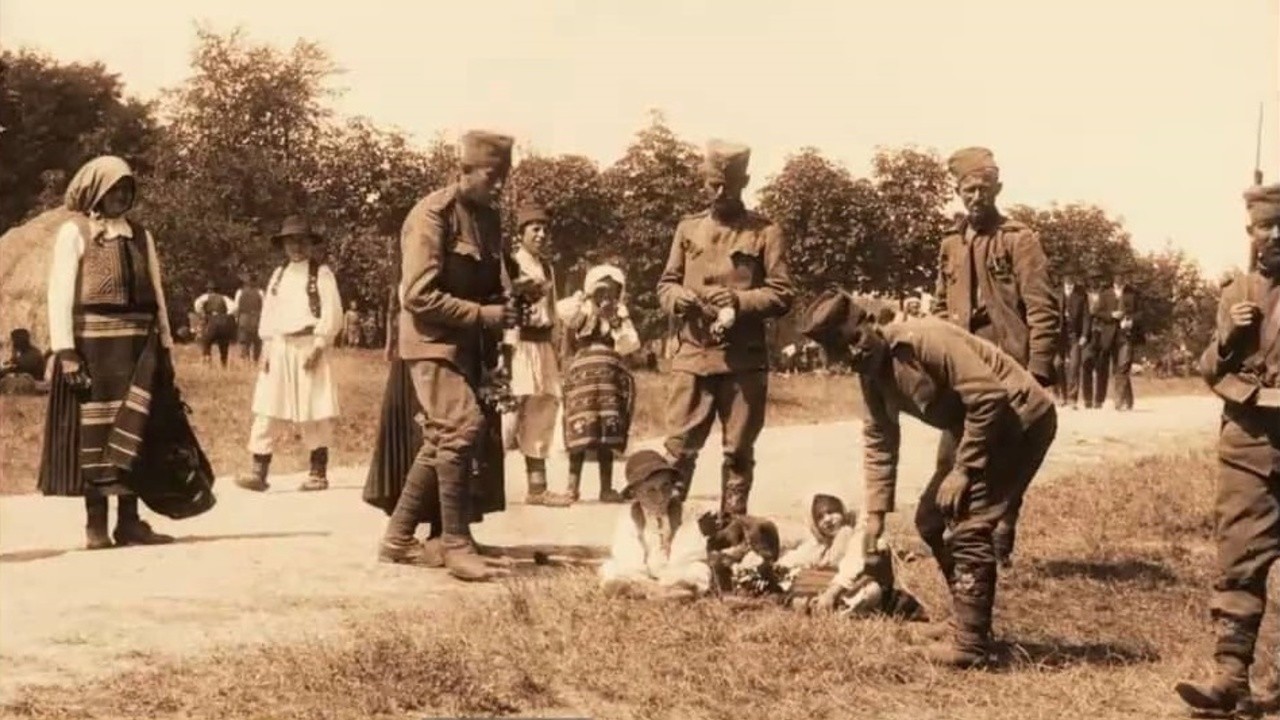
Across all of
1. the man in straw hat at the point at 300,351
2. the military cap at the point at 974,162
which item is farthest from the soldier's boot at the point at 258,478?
the military cap at the point at 974,162

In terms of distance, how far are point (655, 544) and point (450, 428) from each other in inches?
42.1

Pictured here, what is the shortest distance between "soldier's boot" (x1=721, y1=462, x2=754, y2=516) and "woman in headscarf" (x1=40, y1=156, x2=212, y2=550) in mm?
2771

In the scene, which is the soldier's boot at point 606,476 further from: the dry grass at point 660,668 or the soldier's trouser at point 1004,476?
the soldier's trouser at point 1004,476

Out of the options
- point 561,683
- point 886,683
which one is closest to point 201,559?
point 561,683

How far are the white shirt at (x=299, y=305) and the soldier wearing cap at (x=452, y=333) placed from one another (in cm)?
379

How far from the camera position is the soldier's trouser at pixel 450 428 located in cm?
734

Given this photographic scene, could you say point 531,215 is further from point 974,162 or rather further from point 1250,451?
point 1250,451

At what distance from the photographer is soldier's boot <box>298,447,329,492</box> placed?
11032 mm

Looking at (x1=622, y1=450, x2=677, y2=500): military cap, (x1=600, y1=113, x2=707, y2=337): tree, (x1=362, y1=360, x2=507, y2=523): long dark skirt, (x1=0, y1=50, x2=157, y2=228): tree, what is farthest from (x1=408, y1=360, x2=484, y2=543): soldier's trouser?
(x1=600, y1=113, x2=707, y2=337): tree

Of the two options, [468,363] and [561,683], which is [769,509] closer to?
[468,363]

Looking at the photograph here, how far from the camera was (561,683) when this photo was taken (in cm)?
542

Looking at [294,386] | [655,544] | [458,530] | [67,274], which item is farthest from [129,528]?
[294,386]

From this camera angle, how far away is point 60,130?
101 ft

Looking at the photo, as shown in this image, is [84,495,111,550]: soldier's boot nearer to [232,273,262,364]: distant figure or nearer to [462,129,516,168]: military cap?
[462,129,516,168]: military cap
